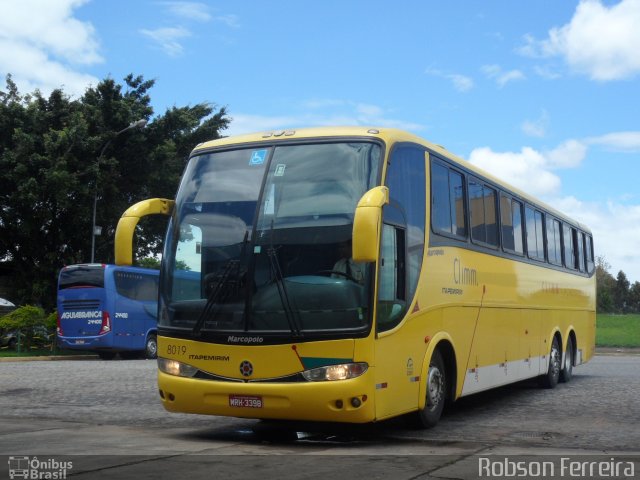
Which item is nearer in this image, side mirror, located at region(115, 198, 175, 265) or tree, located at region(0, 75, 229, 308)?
side mirror, located at region(115, 198, 175, 265)

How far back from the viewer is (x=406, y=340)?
9750 mm

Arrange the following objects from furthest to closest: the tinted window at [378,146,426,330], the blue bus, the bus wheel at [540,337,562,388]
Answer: the blue bus, the bus wheel at [540,337,562,388], the tinted window at [378,146,426,330]

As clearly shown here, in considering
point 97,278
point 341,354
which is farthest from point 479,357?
point 97,278

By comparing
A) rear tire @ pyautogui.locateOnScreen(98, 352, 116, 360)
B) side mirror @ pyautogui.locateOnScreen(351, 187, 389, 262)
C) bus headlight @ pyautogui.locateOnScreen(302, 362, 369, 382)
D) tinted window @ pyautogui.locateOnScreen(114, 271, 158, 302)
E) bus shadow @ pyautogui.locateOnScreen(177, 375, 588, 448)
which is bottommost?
bus shadow @ pyautogui.locateOnScreen(177, 375, 588, 448)

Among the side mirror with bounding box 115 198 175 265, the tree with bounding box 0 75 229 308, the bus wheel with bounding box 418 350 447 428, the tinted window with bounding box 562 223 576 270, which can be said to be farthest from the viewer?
the tree with bounding box 0 75 229 308

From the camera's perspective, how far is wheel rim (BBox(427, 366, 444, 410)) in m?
10.6

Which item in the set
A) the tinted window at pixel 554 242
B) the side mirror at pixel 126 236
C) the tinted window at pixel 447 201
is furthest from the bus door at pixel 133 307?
the side mirror at pixel 126 236

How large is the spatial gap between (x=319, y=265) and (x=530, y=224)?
311 inches

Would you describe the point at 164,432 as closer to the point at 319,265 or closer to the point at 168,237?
the point at 168,237

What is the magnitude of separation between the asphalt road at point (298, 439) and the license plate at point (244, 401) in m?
0.45

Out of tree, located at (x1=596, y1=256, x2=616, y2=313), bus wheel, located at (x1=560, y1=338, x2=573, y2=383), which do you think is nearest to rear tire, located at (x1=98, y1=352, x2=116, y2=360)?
bus wheel, located at (x1=560, y1=338, x2=573, y2=383)

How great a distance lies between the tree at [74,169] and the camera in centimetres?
3406

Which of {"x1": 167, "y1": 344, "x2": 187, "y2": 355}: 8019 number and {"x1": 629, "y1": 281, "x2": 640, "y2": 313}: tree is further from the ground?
{"x1": 629, "y1": 281, "x2": 640, "y2": 313}: tree

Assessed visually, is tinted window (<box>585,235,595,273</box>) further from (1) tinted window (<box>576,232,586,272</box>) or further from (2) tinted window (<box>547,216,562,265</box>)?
(2) tinted window (<box>547,216,562,265</box>)
